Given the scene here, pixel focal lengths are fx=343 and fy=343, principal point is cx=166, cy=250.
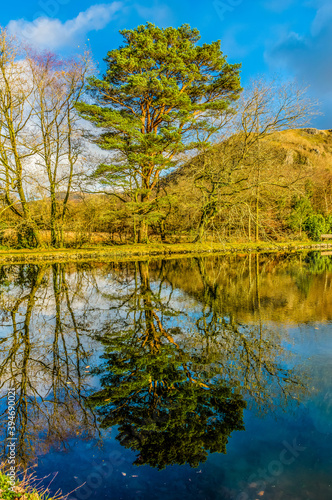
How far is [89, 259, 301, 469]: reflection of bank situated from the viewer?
118 inches

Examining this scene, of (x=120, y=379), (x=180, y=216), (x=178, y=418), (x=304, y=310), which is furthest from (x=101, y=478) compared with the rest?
(x=180, y=216)

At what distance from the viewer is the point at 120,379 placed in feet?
13.6

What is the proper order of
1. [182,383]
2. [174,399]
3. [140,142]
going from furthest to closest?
[140,142] → [182,383] → [174,399]

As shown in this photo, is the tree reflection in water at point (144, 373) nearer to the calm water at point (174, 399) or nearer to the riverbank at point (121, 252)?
the calm water at point (174, 399)

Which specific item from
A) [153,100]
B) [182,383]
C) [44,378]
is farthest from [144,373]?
[153,100]

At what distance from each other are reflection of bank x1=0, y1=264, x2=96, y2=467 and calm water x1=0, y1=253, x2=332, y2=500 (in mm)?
16

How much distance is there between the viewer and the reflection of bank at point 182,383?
301 cm

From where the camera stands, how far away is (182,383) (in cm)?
397

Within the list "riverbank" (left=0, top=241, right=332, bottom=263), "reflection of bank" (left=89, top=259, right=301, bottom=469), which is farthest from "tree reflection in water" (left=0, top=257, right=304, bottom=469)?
"riverbank" (left=0, top=241, right=332, bottom=263)

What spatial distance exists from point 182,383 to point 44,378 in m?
1.72

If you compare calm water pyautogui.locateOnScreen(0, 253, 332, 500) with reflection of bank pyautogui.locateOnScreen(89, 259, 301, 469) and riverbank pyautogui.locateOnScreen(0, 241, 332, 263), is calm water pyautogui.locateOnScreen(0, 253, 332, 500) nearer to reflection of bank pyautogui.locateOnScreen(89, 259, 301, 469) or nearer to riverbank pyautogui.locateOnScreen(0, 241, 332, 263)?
reflection of bank pyautogui.locateOnScreen(89, 259, 301, 469)

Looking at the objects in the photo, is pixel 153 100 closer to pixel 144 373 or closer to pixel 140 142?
pixel 140 142

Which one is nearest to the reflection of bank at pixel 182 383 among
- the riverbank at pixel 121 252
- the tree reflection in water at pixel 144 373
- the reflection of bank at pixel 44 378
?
the tree reflection in water at pixel 144 373

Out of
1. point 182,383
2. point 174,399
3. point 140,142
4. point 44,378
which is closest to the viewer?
point 174,399
